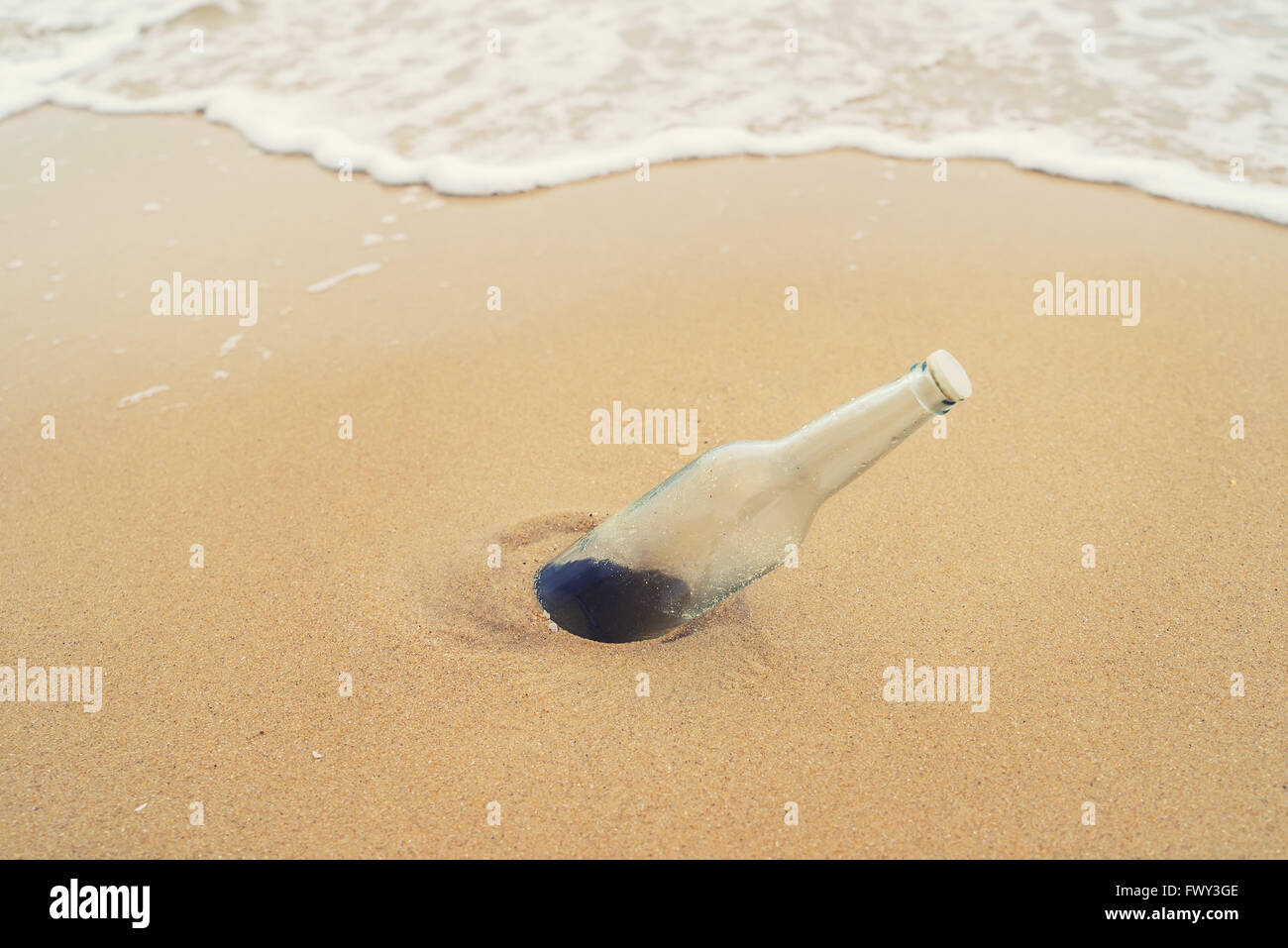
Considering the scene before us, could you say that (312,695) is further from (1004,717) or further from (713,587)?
(1004,717)

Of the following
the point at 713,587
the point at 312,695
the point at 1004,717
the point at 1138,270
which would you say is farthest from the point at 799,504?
the point at 1138,270

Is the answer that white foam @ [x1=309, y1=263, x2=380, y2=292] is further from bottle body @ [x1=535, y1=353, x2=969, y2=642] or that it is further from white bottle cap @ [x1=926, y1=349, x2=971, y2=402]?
white bottle cap @ [x1=926, y1=349, x2=971, y2=402]

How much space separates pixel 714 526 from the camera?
1.70m

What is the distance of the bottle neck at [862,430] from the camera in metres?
1.45

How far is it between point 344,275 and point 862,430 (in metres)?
2.42

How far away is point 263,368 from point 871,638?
2057mm

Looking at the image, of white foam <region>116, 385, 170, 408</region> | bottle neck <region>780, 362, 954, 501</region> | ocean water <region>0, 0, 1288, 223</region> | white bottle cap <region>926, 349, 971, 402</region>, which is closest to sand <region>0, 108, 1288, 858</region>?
white foam <region>116, 385, 170, 408</region>

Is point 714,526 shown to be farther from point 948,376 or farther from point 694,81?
point 694,81

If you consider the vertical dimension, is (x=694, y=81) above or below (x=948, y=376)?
below

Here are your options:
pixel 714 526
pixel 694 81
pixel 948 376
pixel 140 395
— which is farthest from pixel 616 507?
pixel 694 81

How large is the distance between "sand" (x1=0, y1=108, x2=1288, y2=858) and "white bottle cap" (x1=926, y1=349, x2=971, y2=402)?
0.71 m

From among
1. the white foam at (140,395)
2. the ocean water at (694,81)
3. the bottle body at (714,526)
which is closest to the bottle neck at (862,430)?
the bottle body at (714,526)

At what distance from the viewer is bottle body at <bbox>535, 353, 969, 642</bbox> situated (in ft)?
5.41

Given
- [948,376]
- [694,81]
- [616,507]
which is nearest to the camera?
[948,376]
